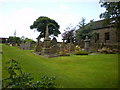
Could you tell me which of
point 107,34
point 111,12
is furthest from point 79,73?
point 107,34

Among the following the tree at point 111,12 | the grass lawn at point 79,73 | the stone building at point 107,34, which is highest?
the tree at point 111,12

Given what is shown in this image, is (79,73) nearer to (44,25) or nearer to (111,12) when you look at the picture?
(111,12)

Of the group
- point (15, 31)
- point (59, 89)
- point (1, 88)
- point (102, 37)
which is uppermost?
point (15, 31)

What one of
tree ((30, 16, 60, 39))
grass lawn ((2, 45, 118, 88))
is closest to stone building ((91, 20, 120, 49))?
tree ((30, 16, 60, 39))

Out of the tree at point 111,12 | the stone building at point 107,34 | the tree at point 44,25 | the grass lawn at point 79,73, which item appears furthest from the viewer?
the tree at point 44,25

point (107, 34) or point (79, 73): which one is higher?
point (107, 34)

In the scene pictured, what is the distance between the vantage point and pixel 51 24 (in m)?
39.3

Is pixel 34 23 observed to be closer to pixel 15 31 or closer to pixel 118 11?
pixel 15 31

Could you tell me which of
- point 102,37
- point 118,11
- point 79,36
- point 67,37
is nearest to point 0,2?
point 118,11

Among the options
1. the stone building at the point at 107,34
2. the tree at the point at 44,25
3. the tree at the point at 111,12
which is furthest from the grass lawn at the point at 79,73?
the tree at the point at 44,25

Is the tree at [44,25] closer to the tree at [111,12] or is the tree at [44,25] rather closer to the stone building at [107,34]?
the stone building at [107,34]

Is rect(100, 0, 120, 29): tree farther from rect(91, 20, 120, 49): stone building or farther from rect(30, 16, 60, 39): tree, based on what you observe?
rect(30, 16, 60, 39): tree

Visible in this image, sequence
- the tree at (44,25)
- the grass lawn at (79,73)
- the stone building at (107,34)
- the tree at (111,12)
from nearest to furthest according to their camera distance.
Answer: the grass lawn at (79,73) → the tree at (111,12) → the stone building at (107,34) → the tree at (44,25)

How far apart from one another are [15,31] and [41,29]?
13006mm
